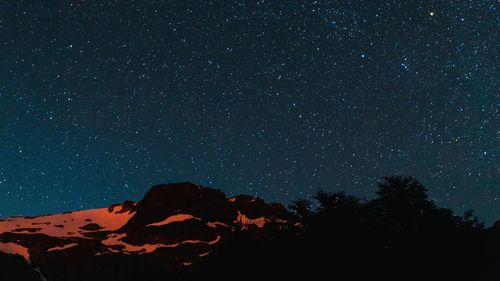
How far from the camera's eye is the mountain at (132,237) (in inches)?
2071

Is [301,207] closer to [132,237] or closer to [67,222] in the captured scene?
[132,237]

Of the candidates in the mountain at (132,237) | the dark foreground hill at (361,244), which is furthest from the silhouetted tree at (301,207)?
the mountain at (132,237)

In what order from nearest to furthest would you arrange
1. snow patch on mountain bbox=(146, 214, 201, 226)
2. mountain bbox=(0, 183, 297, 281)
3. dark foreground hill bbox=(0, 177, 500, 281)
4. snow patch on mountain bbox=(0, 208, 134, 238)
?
dark foreground hill bbox=(0, 177, 500, 281), mountain bbox=(0, 183, 297, 281), snow patch on mountain bbox=(146, 214, 201, 226), snow patch on mountain bbox=(0, 208, 134, 238)

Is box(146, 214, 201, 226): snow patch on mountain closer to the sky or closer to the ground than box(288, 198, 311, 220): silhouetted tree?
closer to the sky

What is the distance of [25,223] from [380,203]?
71.3 meters

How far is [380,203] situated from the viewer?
1460cm

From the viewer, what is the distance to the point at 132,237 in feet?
202

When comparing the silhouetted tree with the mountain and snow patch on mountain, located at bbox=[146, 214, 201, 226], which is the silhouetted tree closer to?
the mountain

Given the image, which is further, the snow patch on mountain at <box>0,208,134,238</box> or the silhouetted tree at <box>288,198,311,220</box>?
the snow patch on mountain at <box>0,208,134,238</box>

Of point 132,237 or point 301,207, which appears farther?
point 132,237

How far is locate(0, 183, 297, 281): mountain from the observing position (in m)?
52.6

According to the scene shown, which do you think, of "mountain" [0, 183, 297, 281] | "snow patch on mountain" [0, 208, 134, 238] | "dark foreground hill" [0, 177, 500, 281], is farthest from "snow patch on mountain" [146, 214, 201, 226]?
"dark foreground hill" [0, 177, 500, 281]

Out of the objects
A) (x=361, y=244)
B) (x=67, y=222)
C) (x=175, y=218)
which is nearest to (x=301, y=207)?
(x=361, y=244)

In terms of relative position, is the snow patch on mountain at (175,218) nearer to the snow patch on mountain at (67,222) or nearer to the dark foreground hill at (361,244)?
the snow patch on mountain at (67,222)
